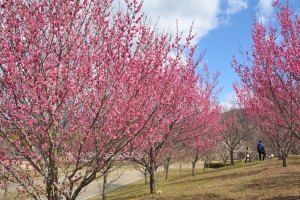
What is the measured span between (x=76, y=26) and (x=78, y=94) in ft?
4.31

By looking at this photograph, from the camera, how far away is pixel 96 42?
16.3ft

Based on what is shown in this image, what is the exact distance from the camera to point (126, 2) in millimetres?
5145

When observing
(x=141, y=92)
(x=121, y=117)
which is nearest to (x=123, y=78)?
(x=141, y=92)

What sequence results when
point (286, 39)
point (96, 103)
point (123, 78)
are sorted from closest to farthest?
point (96, 103)
point (123, 78)
point (286, 39)

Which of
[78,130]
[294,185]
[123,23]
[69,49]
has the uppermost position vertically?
[123,23]

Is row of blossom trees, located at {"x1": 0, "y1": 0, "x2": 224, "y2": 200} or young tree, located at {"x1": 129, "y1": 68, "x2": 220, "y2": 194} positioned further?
young tree, located at {"x1": 129, "y1": 68, "x2": 220, "y2": 194}

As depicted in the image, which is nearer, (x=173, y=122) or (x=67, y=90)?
(x=67, y=90)

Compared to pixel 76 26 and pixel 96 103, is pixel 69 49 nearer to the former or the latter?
pixel 76 26

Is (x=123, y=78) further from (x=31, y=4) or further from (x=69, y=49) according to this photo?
(x=31, y=4)

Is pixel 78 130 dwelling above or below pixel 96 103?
below

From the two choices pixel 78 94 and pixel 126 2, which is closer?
pixel 78 94

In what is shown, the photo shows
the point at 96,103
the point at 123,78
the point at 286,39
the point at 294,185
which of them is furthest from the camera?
the point at 294,185

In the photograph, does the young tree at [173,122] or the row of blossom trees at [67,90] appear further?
the young tree at [173,122]

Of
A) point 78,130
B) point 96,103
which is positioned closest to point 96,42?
point 96,103
